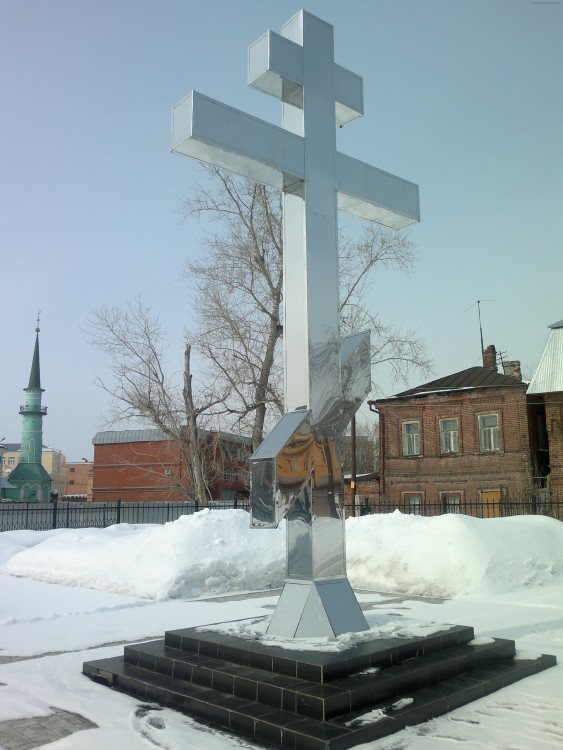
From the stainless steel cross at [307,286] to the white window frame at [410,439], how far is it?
22679 millimetres

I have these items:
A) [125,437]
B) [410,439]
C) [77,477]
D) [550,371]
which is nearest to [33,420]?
[125,437]

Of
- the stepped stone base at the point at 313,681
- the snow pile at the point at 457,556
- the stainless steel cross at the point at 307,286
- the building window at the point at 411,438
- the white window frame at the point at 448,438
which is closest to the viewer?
the stepped stone base at the point at 313,681

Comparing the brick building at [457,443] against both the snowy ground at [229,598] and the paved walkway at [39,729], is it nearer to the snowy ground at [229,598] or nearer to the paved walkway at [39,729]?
the snowy ground at [229,598]

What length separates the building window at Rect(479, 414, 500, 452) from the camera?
2578cm

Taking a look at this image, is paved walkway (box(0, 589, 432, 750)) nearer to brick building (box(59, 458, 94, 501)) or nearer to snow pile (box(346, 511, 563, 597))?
snow pile (box(346, 511, 563, 597))

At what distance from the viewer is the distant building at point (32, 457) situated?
175 ft

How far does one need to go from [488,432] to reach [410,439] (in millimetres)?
3384

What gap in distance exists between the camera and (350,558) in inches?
457

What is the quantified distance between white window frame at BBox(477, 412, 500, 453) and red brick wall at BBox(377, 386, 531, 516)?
16cm

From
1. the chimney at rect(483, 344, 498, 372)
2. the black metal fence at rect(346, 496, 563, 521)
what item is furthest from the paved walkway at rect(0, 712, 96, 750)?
the chimney at rect(483, 344, 498, 372)

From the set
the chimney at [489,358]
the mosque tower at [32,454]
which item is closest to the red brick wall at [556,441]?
the chimney at [489,358]

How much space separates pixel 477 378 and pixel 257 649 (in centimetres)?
2429

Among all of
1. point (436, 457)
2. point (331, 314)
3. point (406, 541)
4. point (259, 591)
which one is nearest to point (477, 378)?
point (436, 457)

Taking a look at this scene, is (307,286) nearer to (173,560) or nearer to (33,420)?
(173,560)
